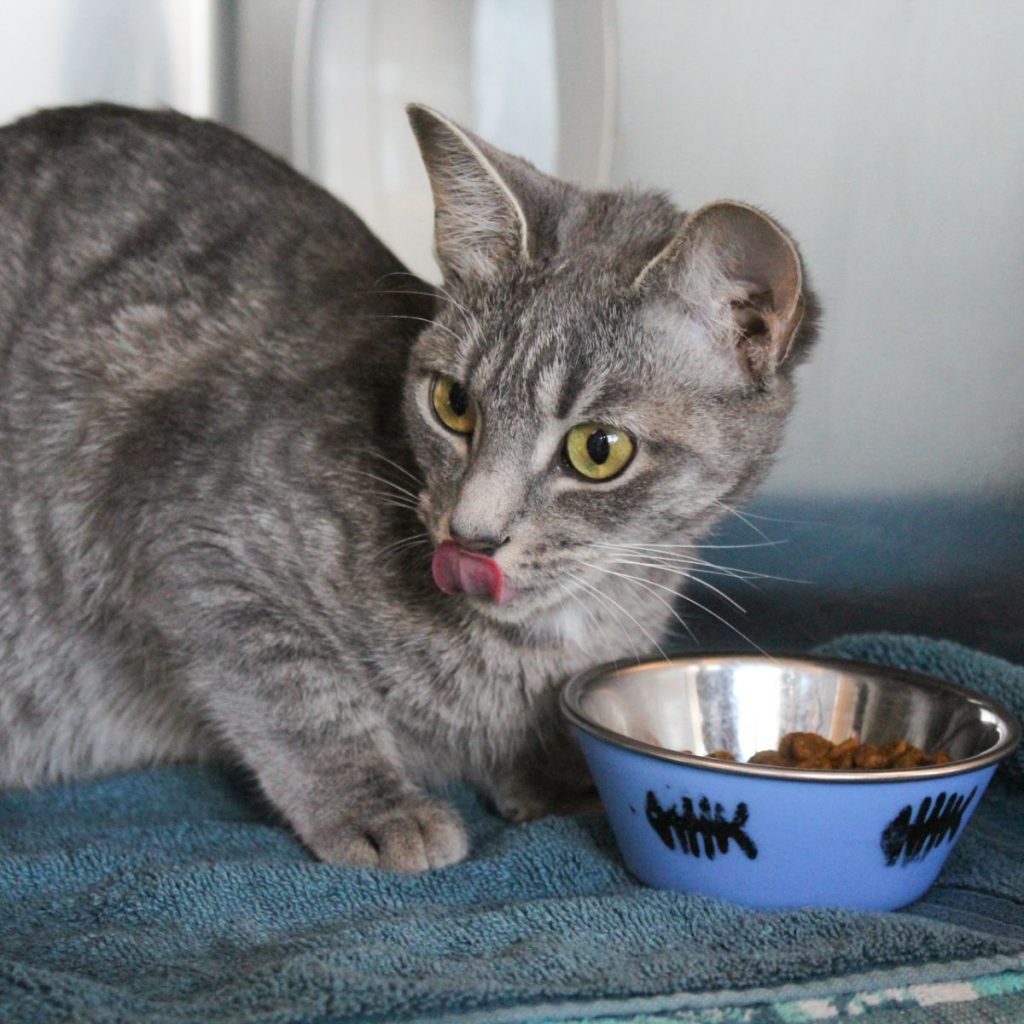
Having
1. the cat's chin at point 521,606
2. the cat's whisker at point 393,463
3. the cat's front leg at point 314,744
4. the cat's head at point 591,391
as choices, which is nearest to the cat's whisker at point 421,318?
the cat's head at point 591,391

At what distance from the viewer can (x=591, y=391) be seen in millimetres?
1334

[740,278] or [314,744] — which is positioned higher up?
[740,278]

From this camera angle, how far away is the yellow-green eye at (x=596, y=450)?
52.6 inches

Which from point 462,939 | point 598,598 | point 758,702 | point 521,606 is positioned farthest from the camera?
point 758,702

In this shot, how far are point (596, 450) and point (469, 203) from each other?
34cm

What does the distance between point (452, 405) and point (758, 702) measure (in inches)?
21.2

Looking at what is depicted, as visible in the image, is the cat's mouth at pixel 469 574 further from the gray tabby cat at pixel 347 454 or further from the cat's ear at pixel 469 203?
the cat's ear at pixel 469 203

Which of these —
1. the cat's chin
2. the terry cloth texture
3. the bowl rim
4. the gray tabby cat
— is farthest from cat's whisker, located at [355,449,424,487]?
the terry cloth texture

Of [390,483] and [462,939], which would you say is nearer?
[462,939]

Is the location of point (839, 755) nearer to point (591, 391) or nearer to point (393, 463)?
point (591, 391)

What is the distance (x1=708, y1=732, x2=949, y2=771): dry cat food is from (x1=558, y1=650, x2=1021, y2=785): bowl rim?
80 millimetres

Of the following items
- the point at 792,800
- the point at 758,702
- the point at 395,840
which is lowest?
the point at 395,840

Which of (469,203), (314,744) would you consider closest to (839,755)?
(314,744)

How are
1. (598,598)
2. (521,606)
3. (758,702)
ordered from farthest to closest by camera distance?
(758,702), (598,598), (521,606)
